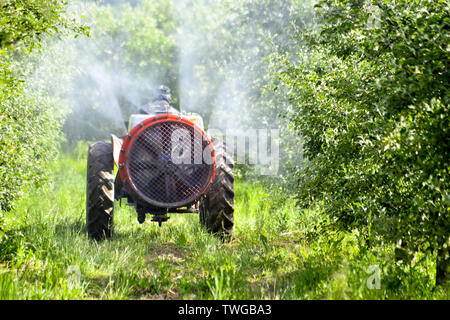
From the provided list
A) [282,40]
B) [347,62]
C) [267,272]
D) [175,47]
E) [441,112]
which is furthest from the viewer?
[175,47]

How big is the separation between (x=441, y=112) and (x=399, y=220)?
34.8 inches

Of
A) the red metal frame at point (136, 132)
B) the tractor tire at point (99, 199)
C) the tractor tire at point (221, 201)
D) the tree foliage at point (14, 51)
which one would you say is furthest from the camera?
the tractor tire at point (221, 201)

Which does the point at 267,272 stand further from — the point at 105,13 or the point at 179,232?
the point at 105,13

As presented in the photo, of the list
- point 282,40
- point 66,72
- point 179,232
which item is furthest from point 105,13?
point 179,232

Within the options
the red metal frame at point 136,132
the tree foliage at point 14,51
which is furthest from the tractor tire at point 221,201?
the tree foliage at point 14,51

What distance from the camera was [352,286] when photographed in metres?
3.50

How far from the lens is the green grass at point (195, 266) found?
3631 millimetres

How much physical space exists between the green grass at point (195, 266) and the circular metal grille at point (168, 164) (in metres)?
0.61

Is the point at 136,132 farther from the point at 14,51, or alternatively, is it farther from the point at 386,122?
the point at 386,122

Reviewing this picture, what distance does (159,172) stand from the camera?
554cm

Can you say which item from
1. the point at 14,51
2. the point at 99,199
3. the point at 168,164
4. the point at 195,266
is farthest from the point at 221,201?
the point at 14,51

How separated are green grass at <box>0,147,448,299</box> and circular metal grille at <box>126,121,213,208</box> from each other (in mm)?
615

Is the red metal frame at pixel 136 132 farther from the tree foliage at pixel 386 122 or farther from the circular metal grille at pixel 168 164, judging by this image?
the tree foliage at pixel 386 122

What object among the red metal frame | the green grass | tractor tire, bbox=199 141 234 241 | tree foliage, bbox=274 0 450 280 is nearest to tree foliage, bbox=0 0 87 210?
the green grass
